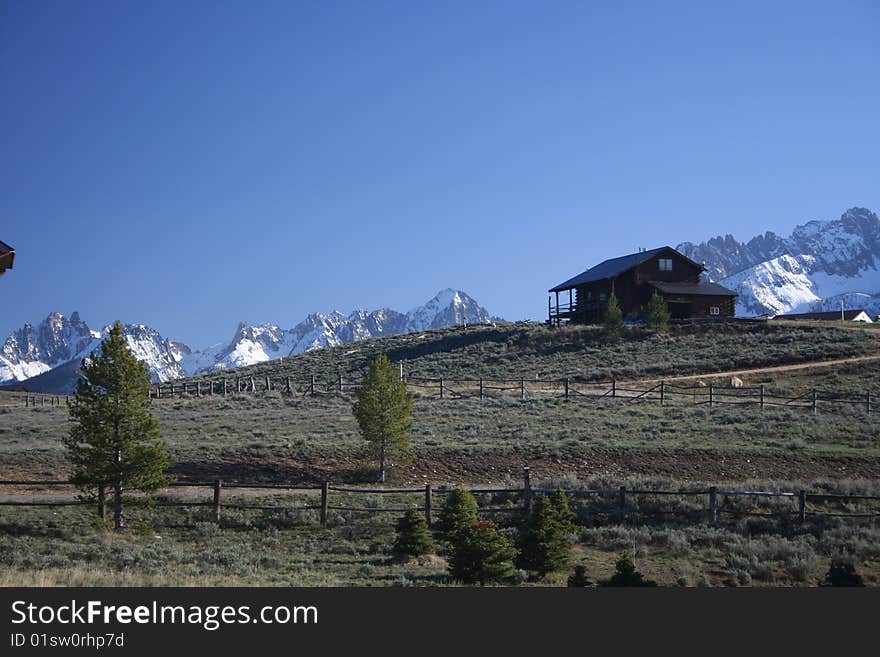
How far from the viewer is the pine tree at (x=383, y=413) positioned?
91.1 feet

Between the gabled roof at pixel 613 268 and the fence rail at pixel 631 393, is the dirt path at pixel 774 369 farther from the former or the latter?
the gabled roof at pixel 613 268

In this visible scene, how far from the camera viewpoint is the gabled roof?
73875 millimetres

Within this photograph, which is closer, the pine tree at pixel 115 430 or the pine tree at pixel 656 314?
the pine tree at pixel 115 430

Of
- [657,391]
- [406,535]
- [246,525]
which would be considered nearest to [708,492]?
[406,535]

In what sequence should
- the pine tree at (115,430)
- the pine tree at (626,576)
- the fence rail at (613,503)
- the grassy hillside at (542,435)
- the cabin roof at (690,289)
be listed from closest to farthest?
the pine tree at (626,576)
the pine tree at (115,430)
the fence rail at (613,503)
the grassy hillside at (542,435)
the cabin roof at (690,289)

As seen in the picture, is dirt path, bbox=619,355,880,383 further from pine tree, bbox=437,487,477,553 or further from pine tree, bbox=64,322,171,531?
pine tree, bbox=64,322,171,531

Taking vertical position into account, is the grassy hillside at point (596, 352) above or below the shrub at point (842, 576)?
above

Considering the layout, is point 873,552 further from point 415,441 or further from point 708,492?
point 415,441

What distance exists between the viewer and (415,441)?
31.7 m

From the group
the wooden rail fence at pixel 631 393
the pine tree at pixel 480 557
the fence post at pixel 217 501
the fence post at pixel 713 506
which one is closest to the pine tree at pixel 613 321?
the wooden rail fence at pixel 631 393

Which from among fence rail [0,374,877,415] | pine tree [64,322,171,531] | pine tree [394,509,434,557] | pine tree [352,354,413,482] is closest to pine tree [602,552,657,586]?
pine tree [394,509,434,557]

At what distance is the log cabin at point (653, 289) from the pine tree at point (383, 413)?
4737 cm

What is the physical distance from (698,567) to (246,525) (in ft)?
38.5

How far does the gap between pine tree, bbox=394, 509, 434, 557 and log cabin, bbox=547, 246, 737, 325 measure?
56.4 metres
